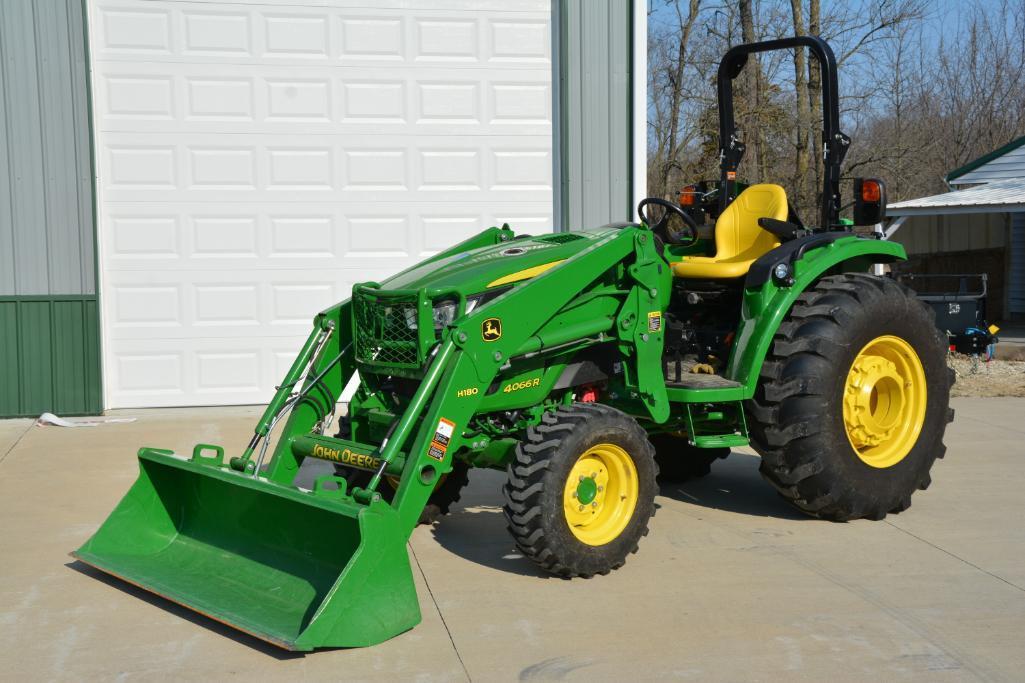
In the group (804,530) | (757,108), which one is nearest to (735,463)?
(804,530)

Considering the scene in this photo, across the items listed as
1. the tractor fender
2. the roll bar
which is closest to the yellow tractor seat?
the roll bar

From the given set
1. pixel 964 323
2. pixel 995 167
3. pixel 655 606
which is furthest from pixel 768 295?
pixel 995 167

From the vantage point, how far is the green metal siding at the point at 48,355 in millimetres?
9711

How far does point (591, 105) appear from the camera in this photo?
34.1 ft

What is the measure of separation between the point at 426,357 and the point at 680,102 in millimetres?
20304

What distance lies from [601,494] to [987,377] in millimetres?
8833

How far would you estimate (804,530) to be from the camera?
20.0ft

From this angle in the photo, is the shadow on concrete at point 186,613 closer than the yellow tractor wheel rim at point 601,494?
Yes

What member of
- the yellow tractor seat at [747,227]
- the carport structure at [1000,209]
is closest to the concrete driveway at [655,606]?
the yellow tractor seat at [747,227]

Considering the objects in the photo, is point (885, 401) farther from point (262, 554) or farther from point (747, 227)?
point (262, 554)

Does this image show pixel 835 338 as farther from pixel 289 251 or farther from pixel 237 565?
pixel 289 251

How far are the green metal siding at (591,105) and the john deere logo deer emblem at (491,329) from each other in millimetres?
5377

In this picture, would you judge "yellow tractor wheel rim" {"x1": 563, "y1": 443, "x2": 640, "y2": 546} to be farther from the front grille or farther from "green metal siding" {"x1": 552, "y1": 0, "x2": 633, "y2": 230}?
"green metal siding" {"x1": 552, "y1": 0, "x2": 633, "y2": 230}

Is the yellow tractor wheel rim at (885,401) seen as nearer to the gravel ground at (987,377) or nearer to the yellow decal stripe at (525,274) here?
the yellow decal stripe at (525,274)
